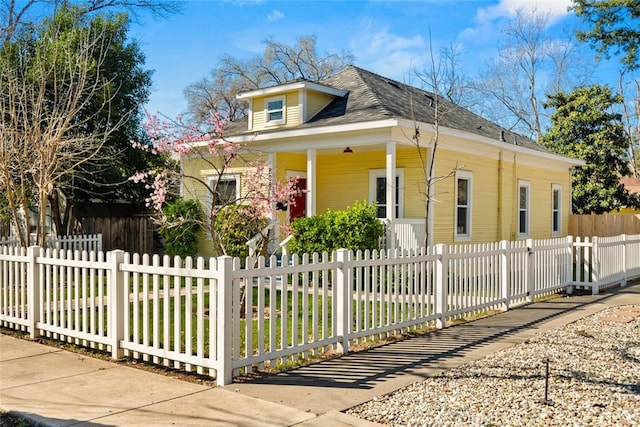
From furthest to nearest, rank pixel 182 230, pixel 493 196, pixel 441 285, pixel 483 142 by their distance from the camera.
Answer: pixel 493 196 < pixel 182 230 < pixel 483 142 < pixel 441 285

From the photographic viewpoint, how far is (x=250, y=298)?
542 cm

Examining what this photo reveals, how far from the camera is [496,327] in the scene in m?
8.16

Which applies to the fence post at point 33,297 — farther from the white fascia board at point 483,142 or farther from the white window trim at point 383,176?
the white window trim at point 383,176

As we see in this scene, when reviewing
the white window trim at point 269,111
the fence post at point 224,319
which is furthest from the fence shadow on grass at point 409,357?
the white window trim at point 269,111

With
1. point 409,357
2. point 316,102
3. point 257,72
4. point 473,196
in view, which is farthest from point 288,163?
point 257,72

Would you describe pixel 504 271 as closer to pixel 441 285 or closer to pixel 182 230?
pixel 441 285

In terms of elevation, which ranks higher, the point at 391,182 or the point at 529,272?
the point at 391,182

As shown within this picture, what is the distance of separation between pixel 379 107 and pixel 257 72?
95.7ft

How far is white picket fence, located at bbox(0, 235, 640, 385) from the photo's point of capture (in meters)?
5.39

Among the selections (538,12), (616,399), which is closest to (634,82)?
(538,12)

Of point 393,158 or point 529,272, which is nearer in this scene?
point 529,272

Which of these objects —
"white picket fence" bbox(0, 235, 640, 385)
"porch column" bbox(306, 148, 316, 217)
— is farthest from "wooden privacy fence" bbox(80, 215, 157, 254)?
"white picket fence" bbox(0, 235, 640, 385)

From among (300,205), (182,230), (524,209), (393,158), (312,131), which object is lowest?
(182,230)

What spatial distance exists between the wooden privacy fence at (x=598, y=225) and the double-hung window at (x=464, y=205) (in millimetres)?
8106
